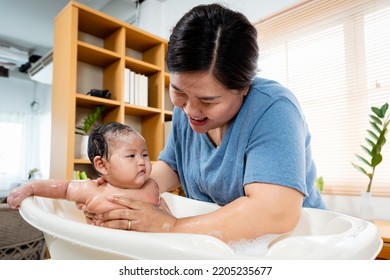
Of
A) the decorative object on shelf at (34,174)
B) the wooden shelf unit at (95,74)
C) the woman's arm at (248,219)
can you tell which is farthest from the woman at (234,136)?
the decorative object on shelf at (34,174)

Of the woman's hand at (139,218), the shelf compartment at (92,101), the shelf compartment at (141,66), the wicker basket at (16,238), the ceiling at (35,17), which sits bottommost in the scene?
the wicker basket at (16,238)

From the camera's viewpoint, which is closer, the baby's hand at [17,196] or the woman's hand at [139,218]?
the woman's hand at [139,218]

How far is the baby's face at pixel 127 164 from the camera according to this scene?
2.77 feet

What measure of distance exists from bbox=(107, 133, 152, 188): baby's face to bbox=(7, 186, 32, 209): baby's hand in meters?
0.20

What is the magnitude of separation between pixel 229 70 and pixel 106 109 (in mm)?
1898

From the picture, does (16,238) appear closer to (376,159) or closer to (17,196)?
(17,196)

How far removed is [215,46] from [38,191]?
0.57 m

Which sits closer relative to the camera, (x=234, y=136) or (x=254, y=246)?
(x=254, y=246)

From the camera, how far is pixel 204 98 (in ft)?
2.27

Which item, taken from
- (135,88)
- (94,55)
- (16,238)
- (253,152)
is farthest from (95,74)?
(253,152)

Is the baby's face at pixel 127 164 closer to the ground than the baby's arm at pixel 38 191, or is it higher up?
higher up

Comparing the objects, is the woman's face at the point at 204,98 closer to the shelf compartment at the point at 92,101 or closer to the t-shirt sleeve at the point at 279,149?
the t-shirt sleeve at the point at 279,149
